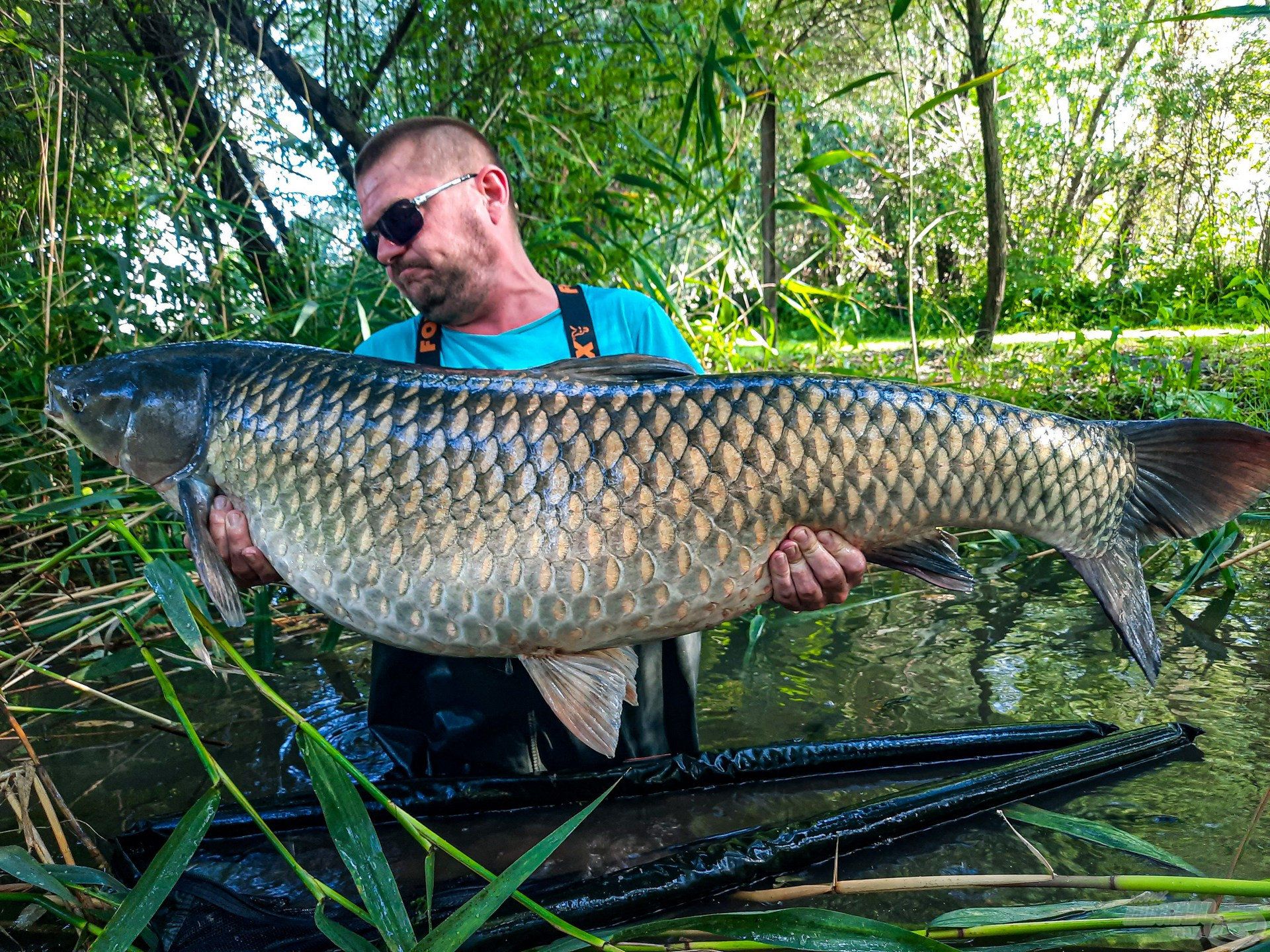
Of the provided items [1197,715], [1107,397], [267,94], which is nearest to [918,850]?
[1197,715]

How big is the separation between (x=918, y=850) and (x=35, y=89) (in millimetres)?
3373

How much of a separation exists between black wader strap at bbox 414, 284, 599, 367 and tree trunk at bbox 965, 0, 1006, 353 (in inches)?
195

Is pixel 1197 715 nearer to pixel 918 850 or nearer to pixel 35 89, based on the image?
pixel 918 850

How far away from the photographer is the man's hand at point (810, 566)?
1.78 m

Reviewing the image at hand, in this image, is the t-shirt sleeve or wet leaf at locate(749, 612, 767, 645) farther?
wet leaf at locate(749, 612, 767, 645)

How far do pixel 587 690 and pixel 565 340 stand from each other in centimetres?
114

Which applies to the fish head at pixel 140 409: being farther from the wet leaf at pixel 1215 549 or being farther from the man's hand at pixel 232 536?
the wet leaf at pixel 1215 549

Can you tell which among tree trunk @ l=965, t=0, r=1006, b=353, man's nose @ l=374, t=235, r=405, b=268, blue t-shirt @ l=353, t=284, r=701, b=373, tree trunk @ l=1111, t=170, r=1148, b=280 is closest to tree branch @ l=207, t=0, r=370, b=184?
man's nose @ l=374, t=235, r=405, b=268

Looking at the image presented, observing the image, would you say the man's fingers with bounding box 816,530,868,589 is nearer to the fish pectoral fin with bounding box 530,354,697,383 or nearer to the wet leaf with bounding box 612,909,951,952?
the fish pectoral fin with bounding box 530,354,697,383

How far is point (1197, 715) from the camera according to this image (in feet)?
7.78

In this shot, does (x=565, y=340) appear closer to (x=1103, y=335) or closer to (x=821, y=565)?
(x=821, y=565)

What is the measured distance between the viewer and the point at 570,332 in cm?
260

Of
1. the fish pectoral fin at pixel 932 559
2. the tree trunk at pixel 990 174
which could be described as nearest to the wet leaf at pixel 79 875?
the fish pectoral fin at pixel 932 559

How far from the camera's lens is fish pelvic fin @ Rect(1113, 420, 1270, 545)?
5.75 ft
